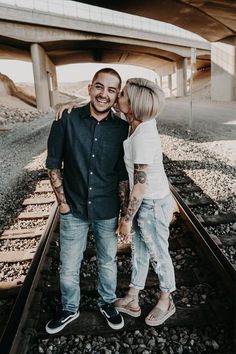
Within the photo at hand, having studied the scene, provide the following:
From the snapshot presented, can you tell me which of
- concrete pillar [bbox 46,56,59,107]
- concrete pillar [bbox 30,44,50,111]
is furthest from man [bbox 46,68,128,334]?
concrete pillar [bbox 46,56,59,107]

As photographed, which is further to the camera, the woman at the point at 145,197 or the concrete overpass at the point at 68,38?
the concrete overpass at the point at 68,38

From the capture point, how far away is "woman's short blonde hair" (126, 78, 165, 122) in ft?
7.73

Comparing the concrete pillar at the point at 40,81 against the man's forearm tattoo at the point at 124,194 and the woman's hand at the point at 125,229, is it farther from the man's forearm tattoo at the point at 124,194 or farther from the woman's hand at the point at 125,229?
the woman's hand at the point at 125,229

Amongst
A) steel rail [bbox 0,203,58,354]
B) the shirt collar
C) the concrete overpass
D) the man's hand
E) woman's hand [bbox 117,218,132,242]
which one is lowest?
steel rail [bbox 0,203,58,354]

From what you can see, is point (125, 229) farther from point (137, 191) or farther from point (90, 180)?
point (90, 180)

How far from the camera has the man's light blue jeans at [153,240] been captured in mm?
2711

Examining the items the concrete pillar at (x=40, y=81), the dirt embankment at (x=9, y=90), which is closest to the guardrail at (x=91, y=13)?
the concrete pillar at (x=40, y=81)

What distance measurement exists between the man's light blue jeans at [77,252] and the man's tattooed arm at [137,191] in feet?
0.89

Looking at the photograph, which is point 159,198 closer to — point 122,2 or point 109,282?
point 109,282

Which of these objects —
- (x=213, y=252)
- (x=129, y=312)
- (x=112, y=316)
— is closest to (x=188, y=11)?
(x=213, y=252)

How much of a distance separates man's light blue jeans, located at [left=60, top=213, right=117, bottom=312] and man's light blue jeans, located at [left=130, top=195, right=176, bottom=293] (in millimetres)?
210

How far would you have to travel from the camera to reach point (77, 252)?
2838mm

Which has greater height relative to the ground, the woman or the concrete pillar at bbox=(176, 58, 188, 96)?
the concrete pillar at bbox=(176, 58, 188, 96)

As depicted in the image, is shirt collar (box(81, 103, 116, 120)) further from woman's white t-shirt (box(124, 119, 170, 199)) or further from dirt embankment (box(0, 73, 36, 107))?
dirt embankment (box(0, 73, 36, 107))
